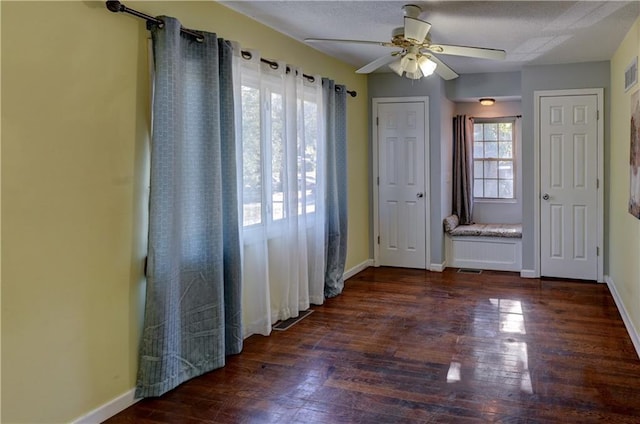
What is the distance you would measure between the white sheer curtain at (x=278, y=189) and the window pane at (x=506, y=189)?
10.5 ft

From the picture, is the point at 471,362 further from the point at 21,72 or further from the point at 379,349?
the point at 21,72

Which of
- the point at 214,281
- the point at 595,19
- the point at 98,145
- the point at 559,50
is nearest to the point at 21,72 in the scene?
the point at 98,145

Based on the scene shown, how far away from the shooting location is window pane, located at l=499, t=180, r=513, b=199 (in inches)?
270

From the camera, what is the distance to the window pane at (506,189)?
6.86 metres

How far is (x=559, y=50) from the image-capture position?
4793 mm

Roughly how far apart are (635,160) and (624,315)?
4.27 ft

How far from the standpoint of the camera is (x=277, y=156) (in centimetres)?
397

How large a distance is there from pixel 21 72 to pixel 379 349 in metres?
2.68

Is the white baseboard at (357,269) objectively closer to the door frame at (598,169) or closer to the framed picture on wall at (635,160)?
the door frame at (598,169)

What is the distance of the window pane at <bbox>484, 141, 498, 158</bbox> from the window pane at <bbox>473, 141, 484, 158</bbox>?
0.05 metres

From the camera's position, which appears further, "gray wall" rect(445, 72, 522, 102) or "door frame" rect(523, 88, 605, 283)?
"gray wall" rect(445, 72, 522, 102)

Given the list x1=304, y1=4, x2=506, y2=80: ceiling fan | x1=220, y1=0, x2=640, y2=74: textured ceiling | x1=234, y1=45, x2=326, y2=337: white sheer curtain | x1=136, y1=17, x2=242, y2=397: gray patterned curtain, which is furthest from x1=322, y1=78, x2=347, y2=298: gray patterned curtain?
x1=136, y1=17, x2=242, y2=397: gray patterned curtain

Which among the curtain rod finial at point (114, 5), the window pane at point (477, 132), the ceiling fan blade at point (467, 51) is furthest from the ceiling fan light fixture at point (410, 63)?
the window pane at point (477, 132)

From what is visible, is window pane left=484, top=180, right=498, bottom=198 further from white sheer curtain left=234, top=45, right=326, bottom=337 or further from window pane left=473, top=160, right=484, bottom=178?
white sheer curtain left=234, top=45, right=326, bottom=337
